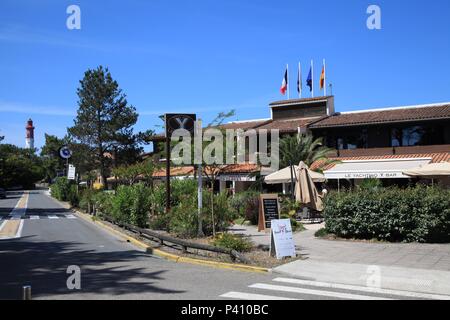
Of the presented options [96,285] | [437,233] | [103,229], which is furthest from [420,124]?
[96,285]

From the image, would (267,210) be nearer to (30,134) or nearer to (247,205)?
(247,205)

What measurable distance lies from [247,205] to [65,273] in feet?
39.1

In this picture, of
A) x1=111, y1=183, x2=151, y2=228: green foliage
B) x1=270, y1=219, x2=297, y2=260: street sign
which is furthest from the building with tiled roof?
x1=270, y1=219, x2=297, y2=260: street sign

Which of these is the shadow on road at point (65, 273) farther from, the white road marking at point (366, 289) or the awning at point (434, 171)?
the awning at point (434, 171)

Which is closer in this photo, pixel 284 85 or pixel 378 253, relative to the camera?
pixel 378 253

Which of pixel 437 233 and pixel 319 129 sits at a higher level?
pixel 319 129

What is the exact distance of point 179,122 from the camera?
1627cm

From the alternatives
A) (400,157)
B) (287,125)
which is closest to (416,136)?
(400,157)

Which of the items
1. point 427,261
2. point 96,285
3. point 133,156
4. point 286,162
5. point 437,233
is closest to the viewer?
point 96,285

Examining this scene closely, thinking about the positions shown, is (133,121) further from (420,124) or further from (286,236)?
(286,236)

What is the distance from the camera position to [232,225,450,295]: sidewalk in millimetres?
8859

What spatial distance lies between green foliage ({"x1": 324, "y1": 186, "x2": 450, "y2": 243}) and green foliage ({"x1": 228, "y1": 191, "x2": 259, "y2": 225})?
5792 millimetres

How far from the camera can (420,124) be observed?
97.0 feet
